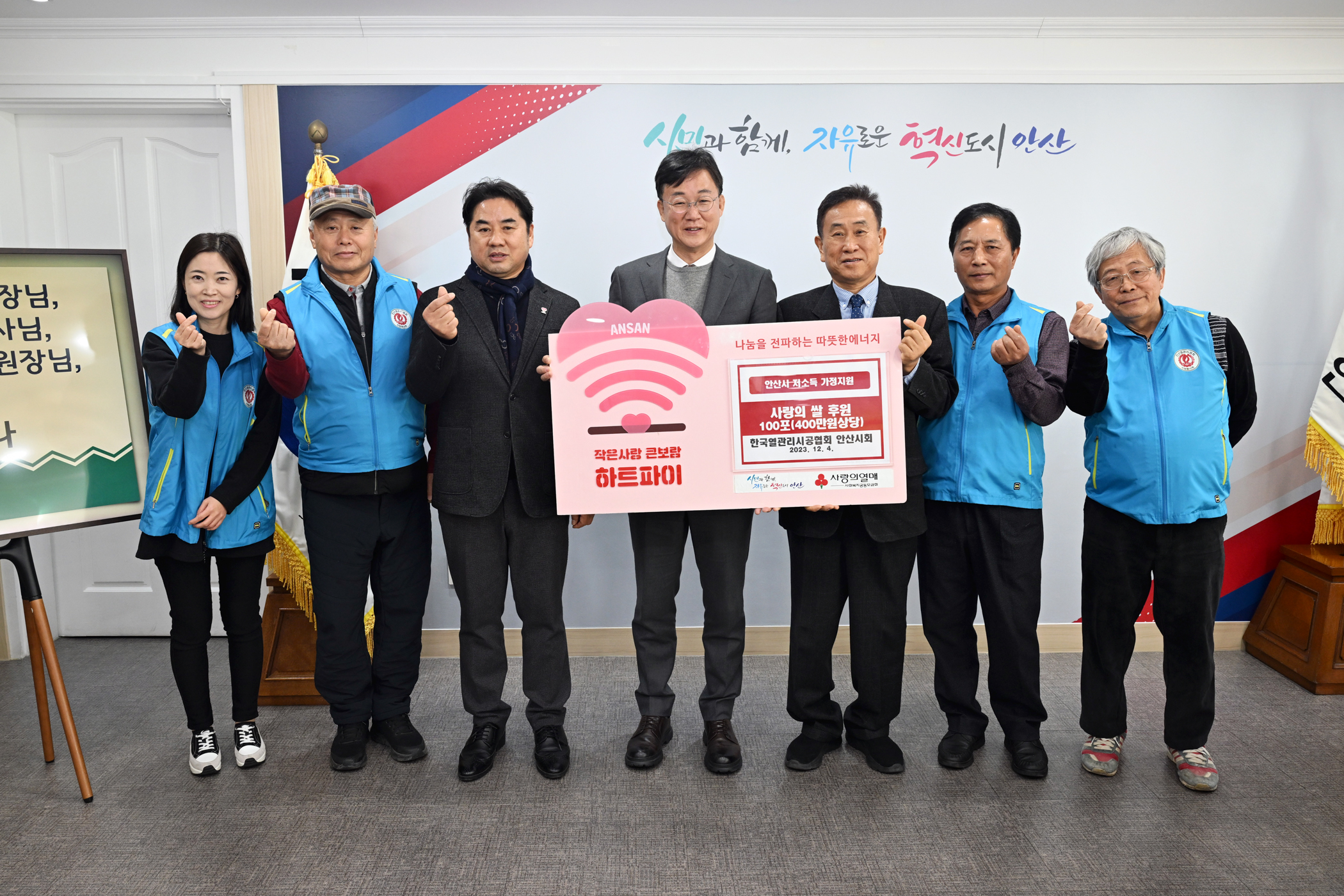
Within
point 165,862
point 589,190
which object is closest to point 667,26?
point 589,190

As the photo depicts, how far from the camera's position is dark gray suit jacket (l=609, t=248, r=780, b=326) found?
2.27 meters

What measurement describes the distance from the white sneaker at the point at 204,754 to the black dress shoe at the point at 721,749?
150 centimetres

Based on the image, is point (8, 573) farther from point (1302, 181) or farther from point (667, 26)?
point (1302, 181)

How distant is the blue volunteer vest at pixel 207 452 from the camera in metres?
2.22

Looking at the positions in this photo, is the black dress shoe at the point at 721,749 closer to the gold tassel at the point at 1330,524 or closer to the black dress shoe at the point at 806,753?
the black dress shoe at the point at 806,753

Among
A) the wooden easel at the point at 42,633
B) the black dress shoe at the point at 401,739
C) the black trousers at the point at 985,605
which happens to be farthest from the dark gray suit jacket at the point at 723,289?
the wooden easel at the point at 42,633

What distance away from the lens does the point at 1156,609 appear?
91.7 inches

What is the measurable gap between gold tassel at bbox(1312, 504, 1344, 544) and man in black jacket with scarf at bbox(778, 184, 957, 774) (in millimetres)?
2064

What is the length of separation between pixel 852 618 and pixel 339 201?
193 cm

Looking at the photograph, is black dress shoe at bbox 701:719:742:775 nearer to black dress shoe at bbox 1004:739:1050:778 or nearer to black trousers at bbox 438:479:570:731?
black trousers at bbox 438:479:570:731

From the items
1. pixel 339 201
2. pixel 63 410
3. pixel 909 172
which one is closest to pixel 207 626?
pixel 63 410

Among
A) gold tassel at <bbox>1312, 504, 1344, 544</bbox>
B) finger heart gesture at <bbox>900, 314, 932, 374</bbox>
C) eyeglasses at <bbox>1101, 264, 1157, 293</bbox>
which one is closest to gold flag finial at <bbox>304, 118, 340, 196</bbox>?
finger heart gesture at <bbox>900, 314, 932, 374</bbox>

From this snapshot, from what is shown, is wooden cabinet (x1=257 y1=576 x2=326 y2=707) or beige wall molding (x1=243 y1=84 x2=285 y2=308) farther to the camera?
beige wall molding (x1=243 y1=84 x2=285 y2=308)

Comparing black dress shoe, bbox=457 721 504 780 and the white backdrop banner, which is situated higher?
the white backdrop banner
